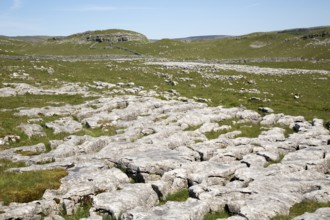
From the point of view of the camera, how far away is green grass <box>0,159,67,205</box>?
17.2 m

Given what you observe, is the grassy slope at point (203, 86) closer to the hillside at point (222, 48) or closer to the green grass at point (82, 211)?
the hillside at point (222, 48)

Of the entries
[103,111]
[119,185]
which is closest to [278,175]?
[119,185]

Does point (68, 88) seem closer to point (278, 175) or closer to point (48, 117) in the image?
point (48, 117)

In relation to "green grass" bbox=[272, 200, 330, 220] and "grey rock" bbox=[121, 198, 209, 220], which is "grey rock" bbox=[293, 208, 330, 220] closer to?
"green grass" bbox=[272, 200, 330, 220]

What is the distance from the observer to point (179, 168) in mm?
20109

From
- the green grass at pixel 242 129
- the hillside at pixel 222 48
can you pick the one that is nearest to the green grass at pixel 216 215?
the green grass at pixel 242 129

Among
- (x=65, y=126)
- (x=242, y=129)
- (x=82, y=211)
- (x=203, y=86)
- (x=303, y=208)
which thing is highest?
(x=203, y=86)

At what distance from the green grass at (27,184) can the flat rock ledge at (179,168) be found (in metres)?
0.76

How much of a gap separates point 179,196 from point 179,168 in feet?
7.37

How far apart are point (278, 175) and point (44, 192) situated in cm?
1370

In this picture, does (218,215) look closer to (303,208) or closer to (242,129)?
(303,208)

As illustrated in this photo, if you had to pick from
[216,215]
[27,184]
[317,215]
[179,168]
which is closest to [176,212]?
[216,215]

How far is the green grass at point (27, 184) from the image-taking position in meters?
17.2

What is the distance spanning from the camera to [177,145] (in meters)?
26.5
